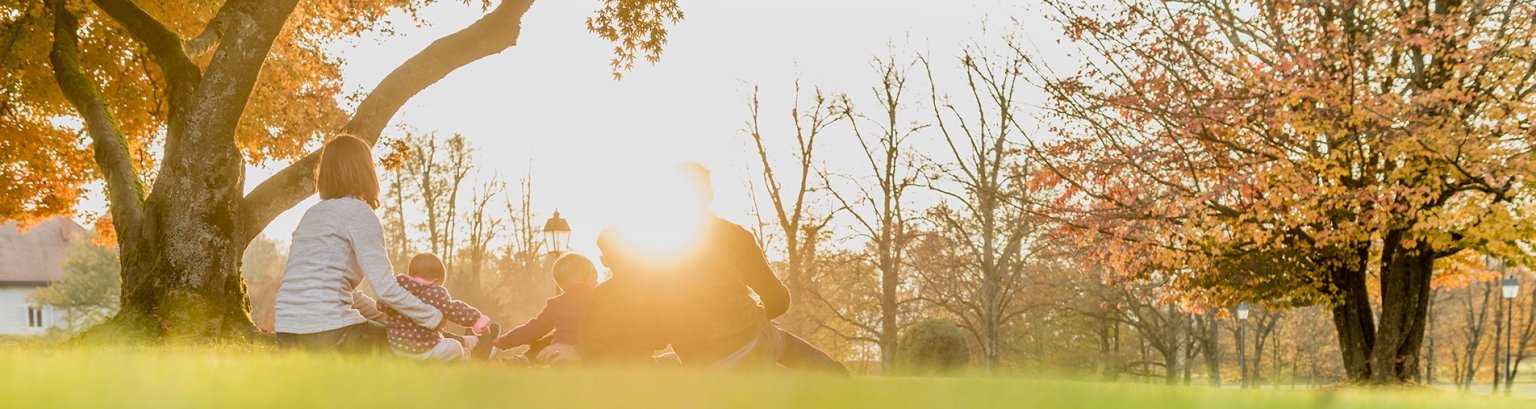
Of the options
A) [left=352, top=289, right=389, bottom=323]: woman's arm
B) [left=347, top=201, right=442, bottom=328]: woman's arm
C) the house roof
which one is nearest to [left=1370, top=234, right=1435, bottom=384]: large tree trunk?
[left=352, top=289, right=389, bottom=323]: woman's arm

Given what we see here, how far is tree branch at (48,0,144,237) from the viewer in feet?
45.1

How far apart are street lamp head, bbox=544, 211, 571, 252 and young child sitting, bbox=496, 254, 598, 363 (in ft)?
48.6

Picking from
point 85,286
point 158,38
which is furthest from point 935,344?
point 85,286

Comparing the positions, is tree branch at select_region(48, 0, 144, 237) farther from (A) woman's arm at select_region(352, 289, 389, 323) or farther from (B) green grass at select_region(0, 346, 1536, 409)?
(B) green grass at select_region(0, 346, 1536, 409)

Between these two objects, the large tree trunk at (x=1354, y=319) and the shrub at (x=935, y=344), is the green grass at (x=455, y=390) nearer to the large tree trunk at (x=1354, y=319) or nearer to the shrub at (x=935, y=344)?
the large tree trunk at (x=1354, y=319)

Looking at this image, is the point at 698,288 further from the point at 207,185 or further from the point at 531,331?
the point at 207,185

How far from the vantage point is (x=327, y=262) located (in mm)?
5566

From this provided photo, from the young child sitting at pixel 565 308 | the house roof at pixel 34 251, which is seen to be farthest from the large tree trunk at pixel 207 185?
the house roof at pixel 34 251

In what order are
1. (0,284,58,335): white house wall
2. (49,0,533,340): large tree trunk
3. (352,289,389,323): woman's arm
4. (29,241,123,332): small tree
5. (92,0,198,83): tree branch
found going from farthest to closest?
1. (0,284,58,335): white house wall
2. (29,241,123,332): small tree
3. (92,0,198,83): tree branch
4. (49,0,533,340): large tree trunk
5. (352,289,389,323): woman's arm

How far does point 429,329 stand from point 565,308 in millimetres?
1749

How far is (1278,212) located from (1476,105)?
261 centimetres

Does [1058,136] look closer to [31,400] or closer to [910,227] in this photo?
[31,400]

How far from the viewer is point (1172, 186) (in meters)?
14.1

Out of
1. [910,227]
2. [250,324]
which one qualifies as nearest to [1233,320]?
[910,227]
